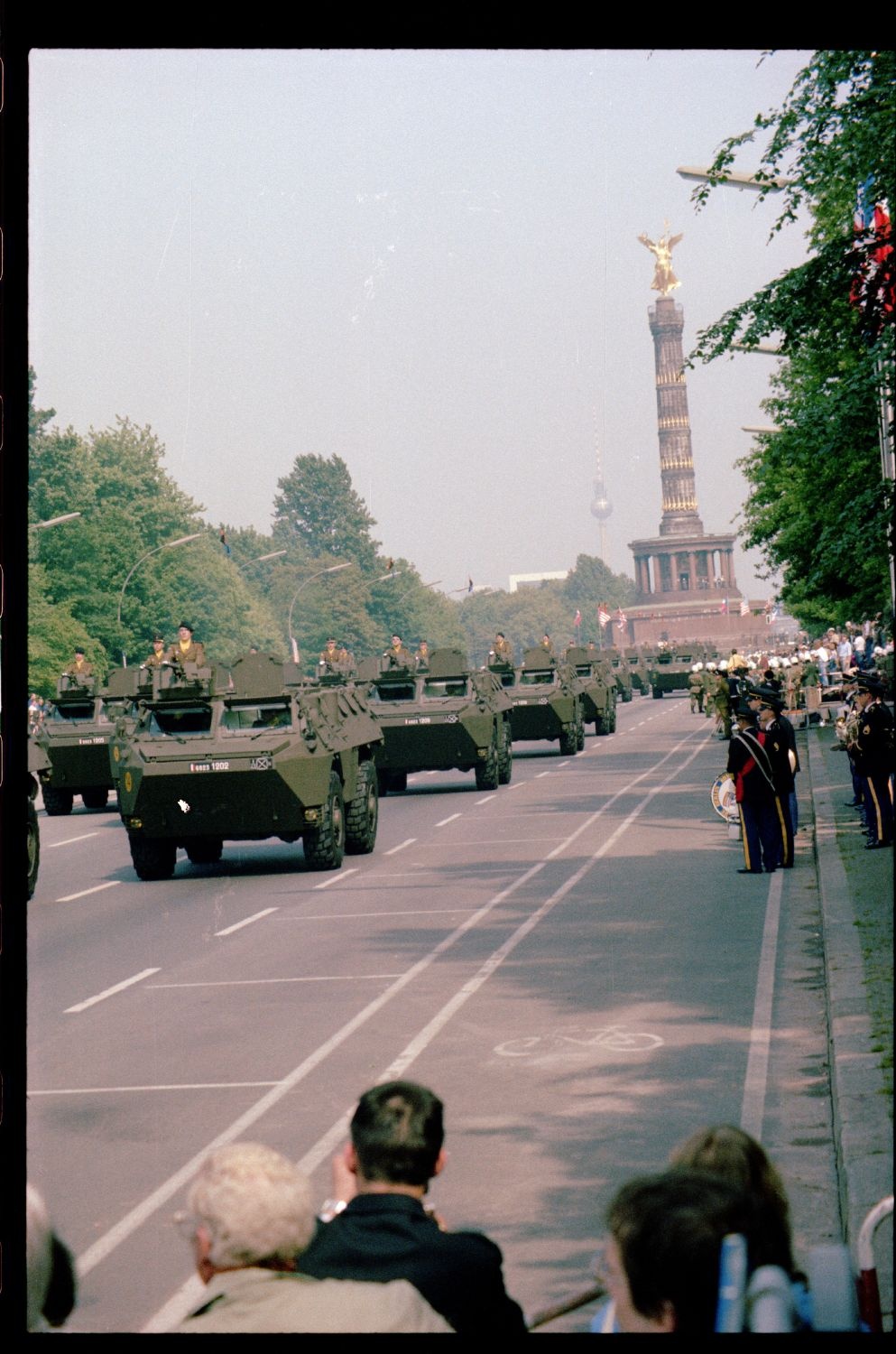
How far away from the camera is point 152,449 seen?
40.4 metres

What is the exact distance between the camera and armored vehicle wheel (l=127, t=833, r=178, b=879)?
21.4 m

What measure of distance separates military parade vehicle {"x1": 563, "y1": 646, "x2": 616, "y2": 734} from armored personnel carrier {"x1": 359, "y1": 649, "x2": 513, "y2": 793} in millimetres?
14954

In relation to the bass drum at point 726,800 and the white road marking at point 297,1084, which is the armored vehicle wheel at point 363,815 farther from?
the bass drum at point 726,800

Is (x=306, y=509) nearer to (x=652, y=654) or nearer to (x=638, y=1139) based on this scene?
(x=638, y=1139)

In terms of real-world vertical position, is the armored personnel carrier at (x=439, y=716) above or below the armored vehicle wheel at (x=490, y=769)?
above

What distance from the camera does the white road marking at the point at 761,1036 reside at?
9852 mm

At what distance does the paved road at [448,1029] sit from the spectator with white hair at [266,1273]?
10.3 ft

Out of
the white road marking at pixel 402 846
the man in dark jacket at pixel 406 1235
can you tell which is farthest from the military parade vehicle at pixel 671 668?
the man in dark jacket at pixel 406 1235

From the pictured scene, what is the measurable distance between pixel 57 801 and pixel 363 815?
38.3 feet

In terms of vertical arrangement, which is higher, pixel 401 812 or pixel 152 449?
pixel 152 449

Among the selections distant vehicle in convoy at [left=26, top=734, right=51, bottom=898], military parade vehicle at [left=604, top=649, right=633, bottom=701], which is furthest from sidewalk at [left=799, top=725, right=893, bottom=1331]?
military parade vehicle at [left=604, top=649, right=633, bottom=701]

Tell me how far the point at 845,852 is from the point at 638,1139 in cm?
1115
